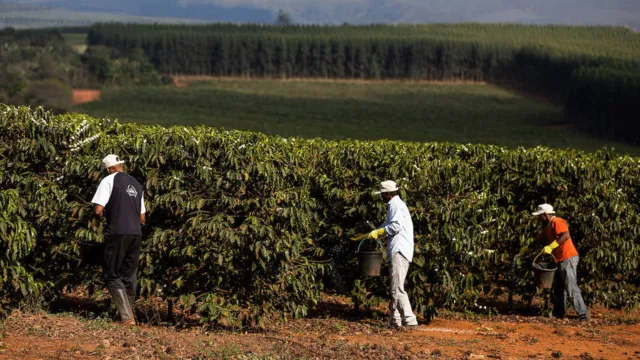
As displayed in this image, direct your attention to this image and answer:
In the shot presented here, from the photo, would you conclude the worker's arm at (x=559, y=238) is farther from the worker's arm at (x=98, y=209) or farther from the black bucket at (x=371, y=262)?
the worker's arm at (x=98, y=209)

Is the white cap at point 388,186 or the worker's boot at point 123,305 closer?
the worker's boot at point 123,305

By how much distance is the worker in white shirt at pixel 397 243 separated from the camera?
37.1ft

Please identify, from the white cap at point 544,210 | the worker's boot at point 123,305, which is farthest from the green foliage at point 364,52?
the worker's boot at point 123,305

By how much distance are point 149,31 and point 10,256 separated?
6317 inches

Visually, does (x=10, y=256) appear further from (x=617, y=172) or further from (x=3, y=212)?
(x=617, y=172)

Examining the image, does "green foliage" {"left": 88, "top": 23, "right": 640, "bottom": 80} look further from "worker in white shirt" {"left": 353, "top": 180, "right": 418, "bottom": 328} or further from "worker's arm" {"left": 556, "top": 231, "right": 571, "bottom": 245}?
"worker in white shirt" {"left": 353, "top": 180, "right": 418, "bottom": 328}

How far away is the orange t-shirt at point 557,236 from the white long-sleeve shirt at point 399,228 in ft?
9.07

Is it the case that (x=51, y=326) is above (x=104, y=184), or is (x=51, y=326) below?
below

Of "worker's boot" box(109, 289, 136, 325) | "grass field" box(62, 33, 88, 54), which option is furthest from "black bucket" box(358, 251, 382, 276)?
"grass field" box(62, 33, 88, 54)

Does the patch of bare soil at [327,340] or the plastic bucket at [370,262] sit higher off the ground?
the plastic bucket at [370,262]

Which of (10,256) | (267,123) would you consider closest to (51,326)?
(10,256)

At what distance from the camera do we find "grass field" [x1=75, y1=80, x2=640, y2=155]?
82.8 m

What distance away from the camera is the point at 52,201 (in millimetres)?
10898

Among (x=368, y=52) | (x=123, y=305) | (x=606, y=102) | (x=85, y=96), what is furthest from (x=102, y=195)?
(x=368, y=52)
